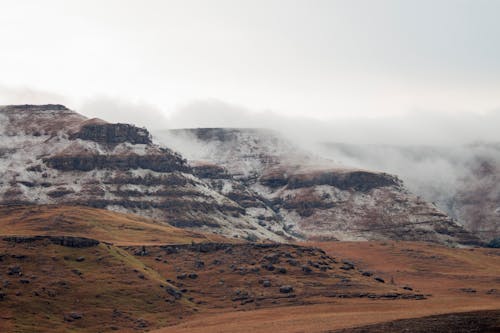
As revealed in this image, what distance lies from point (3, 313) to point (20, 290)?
15057 mm

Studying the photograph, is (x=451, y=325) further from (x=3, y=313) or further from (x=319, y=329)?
(x=3, y=313)

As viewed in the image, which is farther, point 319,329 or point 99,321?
point 99,321

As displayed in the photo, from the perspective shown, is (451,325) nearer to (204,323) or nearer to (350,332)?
(350,332)

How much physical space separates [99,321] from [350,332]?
213 ft

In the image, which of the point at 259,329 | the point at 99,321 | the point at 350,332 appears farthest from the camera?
the point at 99,321

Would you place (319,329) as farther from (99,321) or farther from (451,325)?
(99,321)

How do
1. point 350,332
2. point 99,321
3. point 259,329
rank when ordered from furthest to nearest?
point 99,321, point 259,329, point 350,332

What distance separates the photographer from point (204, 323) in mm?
193875

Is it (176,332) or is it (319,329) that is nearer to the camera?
(319,329)

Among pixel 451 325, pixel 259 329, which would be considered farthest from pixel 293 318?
pixel 451 325

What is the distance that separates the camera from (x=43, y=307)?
19138 centimetres

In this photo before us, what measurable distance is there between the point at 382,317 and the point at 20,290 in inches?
3533

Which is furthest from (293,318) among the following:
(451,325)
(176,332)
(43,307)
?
(43,307)

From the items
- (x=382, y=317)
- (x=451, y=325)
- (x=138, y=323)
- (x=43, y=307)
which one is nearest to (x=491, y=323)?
(x=451, y=325)
